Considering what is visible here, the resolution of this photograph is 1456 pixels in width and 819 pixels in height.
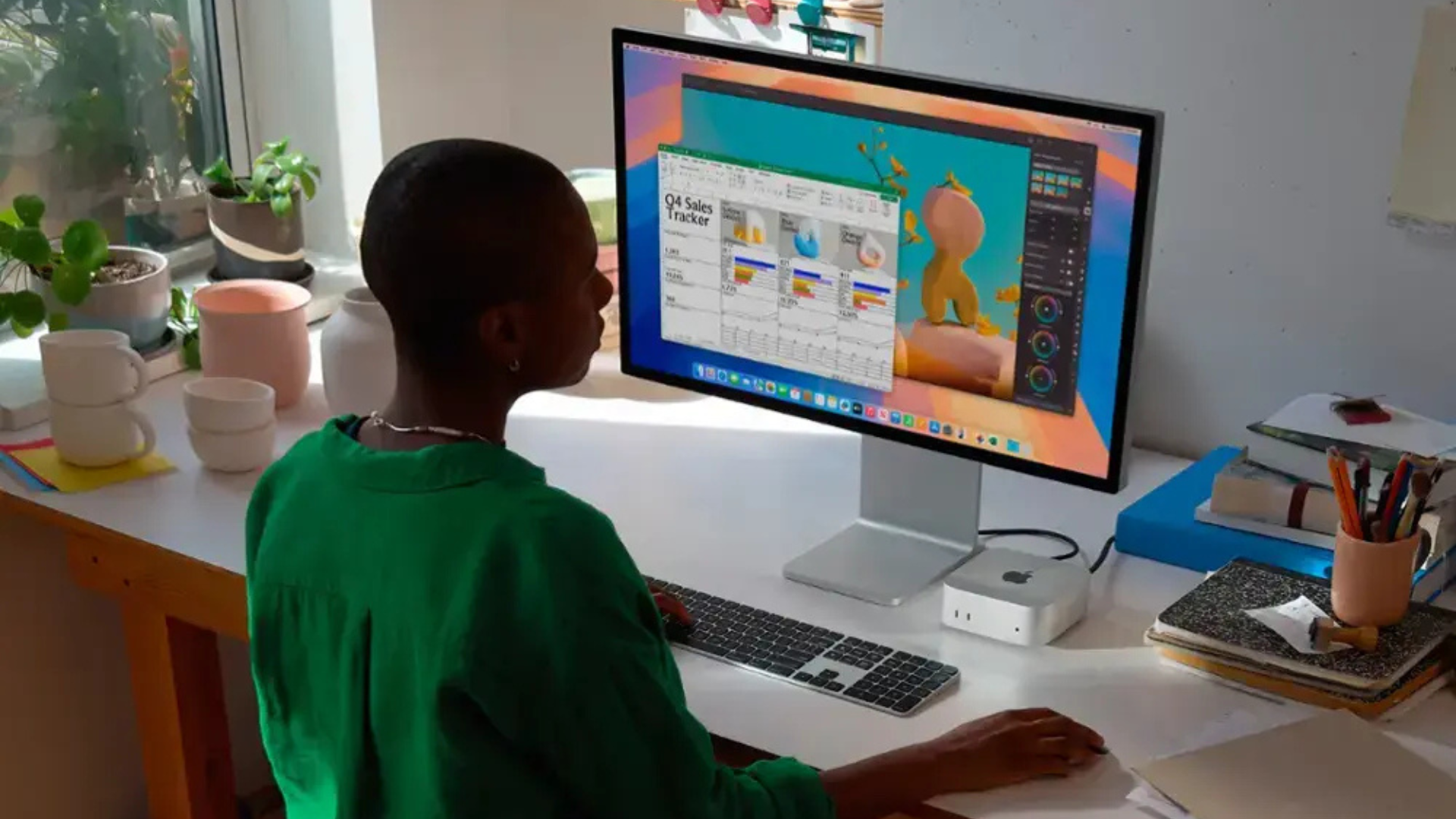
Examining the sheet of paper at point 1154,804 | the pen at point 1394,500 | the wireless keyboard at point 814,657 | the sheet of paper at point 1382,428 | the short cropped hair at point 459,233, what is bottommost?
the sheet of paper at point 1154,804

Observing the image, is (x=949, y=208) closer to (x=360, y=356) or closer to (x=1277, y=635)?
(x=1277, y=635)

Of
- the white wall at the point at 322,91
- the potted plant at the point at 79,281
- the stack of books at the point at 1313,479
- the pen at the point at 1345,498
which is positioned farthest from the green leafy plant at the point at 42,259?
the pen at the point at 1345,498

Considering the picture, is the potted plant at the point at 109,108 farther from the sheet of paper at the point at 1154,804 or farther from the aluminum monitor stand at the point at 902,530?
the sheet of paper at the point at 1154,804

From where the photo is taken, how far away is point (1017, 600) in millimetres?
1583

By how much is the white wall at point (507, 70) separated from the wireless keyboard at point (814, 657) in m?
1.14

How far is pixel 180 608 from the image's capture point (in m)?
1.84

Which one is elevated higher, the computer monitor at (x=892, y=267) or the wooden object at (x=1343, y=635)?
the computer monitor at (x=892, y=267)

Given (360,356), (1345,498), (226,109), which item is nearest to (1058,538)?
(1345,498)

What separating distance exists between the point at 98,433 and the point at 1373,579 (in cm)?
126

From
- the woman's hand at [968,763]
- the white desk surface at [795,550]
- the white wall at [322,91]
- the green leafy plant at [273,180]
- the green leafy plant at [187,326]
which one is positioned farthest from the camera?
the white wall at [322,91]

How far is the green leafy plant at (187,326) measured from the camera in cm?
221

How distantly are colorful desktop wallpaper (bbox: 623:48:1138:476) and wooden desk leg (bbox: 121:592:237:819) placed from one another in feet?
2.37

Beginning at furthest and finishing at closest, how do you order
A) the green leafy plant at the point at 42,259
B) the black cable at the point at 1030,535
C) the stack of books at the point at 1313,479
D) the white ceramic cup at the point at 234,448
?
1. the green leafy plant at the point at 42,259
2. the white ceramic cup at the point at 234,448
3. the black cable at the point at 1030,535
4. the stack of books at the point at 1313,479

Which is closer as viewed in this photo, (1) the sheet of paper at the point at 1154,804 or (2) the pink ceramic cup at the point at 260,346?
(1) the sheet of paper at the point at 1154,804
